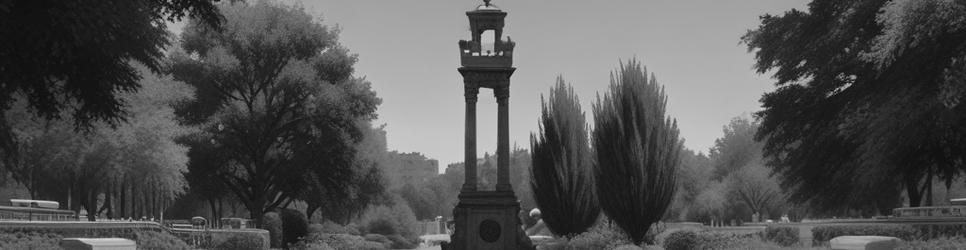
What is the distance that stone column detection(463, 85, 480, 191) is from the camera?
27797 mm

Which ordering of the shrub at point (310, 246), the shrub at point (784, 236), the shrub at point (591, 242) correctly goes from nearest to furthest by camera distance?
the shrub at point (591, 242), the shrub at point (784, 236), the shrub at point (310, 246)

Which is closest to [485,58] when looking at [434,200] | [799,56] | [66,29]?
[799,56]

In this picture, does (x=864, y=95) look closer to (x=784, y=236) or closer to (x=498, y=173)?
(x=784, y=236)

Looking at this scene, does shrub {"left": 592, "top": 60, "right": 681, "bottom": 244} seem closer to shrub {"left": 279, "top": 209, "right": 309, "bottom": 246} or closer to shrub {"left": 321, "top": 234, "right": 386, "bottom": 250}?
shrub {"left": 321, "top": 234, "right": 386, "bottom": 250}

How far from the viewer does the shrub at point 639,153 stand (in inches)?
1248

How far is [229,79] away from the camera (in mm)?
44812

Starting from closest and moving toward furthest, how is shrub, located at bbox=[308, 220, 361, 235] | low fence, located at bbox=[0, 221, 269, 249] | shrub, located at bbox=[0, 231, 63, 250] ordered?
shrub, located at bbox=[0, 231, 63, 250], low fence, located at bbox=[0, 221, 269, 249], shrub, located at bbox=[308, 220, 361, 235]

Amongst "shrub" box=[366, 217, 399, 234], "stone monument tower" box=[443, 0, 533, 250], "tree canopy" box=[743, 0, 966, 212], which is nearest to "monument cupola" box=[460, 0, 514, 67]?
"stone monument tower" box=[443, 0, 533, 250]

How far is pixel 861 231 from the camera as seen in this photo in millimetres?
29125

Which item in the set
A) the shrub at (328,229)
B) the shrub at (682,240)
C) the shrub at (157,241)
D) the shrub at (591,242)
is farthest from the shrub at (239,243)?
the shrub at (682,240)

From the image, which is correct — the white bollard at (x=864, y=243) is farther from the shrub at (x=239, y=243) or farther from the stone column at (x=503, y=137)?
the shrub at (x=239, y=243)

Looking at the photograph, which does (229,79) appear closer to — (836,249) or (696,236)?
(696,236)

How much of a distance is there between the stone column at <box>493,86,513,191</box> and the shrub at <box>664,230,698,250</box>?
21.0 ft

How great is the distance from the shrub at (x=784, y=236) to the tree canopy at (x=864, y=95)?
168 centimetres
